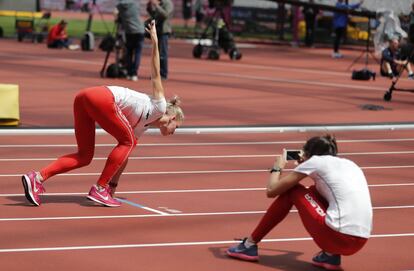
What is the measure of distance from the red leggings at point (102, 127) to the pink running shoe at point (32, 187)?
0.36 feet

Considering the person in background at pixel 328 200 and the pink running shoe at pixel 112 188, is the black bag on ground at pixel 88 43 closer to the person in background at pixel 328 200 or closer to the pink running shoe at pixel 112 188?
the pink running shoe at pixel 112 188

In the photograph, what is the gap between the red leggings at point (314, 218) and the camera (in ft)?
26.5

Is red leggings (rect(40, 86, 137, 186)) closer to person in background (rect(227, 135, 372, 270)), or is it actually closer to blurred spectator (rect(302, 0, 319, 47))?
person in background (rect(227, 135, 372, 270))

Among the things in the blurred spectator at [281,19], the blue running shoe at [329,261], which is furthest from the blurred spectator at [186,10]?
the blue running shoe at [329,261]

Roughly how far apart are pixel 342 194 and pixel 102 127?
311cm

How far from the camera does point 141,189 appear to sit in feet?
38.4

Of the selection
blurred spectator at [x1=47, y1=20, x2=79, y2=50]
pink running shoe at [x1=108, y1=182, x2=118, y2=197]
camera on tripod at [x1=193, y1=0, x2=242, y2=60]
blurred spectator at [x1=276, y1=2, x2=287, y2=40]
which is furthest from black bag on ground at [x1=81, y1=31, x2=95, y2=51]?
pink running shoe at [x1=108, y1=182, x2=118, y2=197]

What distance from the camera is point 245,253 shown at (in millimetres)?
8570

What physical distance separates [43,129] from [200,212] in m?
6.31

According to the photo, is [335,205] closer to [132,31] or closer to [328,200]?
[328,200]

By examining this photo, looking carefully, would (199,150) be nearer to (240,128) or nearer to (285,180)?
(240,128)

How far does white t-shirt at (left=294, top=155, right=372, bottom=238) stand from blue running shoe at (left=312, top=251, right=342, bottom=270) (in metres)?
0.38

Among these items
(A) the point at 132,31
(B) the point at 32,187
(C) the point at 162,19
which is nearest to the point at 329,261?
(B) the point at 32,187

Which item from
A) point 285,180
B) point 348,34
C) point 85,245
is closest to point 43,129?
point 85,245
